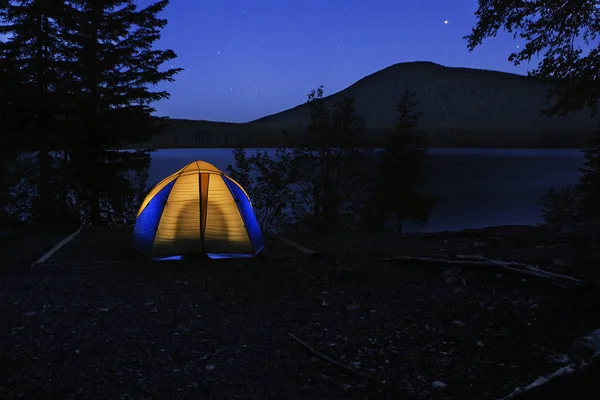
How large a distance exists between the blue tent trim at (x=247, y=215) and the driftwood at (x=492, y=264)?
294 centimetres

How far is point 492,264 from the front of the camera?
7.36 meters

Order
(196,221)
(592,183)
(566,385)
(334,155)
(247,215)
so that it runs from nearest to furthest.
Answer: (566,385) < (196,221) < (247,215) < (334,155) < (592,183)

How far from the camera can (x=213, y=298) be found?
6.95 metres

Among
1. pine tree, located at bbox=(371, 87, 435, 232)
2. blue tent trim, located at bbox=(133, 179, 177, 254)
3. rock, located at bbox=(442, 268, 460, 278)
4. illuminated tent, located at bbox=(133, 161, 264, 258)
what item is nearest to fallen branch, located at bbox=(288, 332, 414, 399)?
rock, located at bbox=(442, 268, 460, 278)

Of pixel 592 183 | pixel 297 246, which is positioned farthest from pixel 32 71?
pixel 592 183

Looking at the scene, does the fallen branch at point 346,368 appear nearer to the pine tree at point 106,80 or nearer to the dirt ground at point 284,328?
the dirt ground at point 284,328

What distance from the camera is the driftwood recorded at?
6055 mm

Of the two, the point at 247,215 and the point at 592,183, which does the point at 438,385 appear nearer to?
the point at 247,215

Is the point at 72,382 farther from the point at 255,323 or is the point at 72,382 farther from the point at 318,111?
the point at 318,111

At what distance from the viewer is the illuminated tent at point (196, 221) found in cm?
976

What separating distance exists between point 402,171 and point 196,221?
106 ft

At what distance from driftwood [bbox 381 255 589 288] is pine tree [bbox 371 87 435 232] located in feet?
100

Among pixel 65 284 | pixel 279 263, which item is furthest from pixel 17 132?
pixel 279 263

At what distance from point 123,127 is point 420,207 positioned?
97.5ft
